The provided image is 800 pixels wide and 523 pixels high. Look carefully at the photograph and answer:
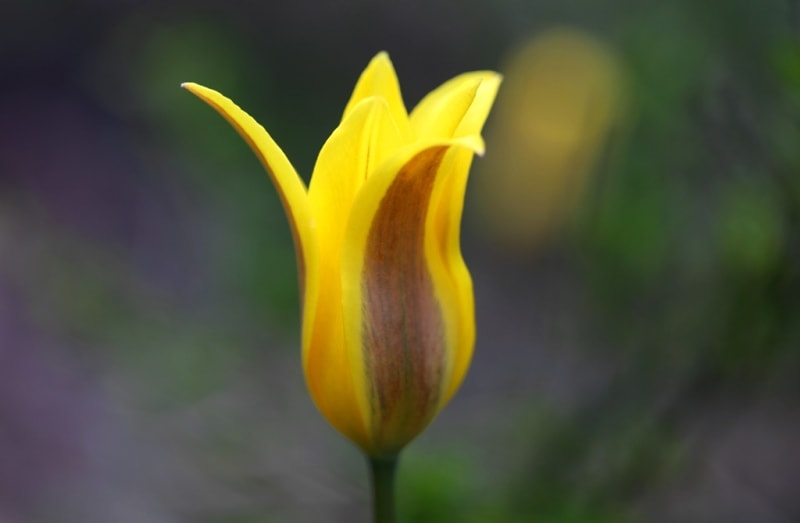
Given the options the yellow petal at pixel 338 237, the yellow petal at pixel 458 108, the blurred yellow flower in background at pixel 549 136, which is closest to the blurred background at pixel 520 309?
the blurred yellow flower in background at pixel 549 136

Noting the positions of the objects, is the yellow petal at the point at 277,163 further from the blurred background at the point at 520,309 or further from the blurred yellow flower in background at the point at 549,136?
the blurred yellow flower in background at the point at 549,136

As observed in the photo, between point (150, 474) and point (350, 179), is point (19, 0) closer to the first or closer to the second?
point (150, 474)

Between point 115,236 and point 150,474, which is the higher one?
point 115,236

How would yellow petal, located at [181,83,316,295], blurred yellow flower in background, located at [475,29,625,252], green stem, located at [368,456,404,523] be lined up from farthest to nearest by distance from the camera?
1. blurred yellow flower in background, located at [475,29,625,252]
2. green stem, located at [368,456,404,523]
3. yellow petal, located at [181,83,316,295]

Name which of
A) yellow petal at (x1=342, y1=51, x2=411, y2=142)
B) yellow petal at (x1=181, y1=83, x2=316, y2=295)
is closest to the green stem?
yellow petal at (x1=181, y1=83, x2=316, y2=295)

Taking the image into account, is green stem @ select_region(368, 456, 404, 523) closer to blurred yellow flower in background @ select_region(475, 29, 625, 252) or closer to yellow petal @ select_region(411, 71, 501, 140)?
yellow petal @ select_region(411, 71, 501, 140)

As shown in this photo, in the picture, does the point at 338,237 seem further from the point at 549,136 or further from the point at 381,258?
the point at 549,136

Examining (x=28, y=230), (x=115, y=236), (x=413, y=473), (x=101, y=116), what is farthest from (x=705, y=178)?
(x=101, y=116)
